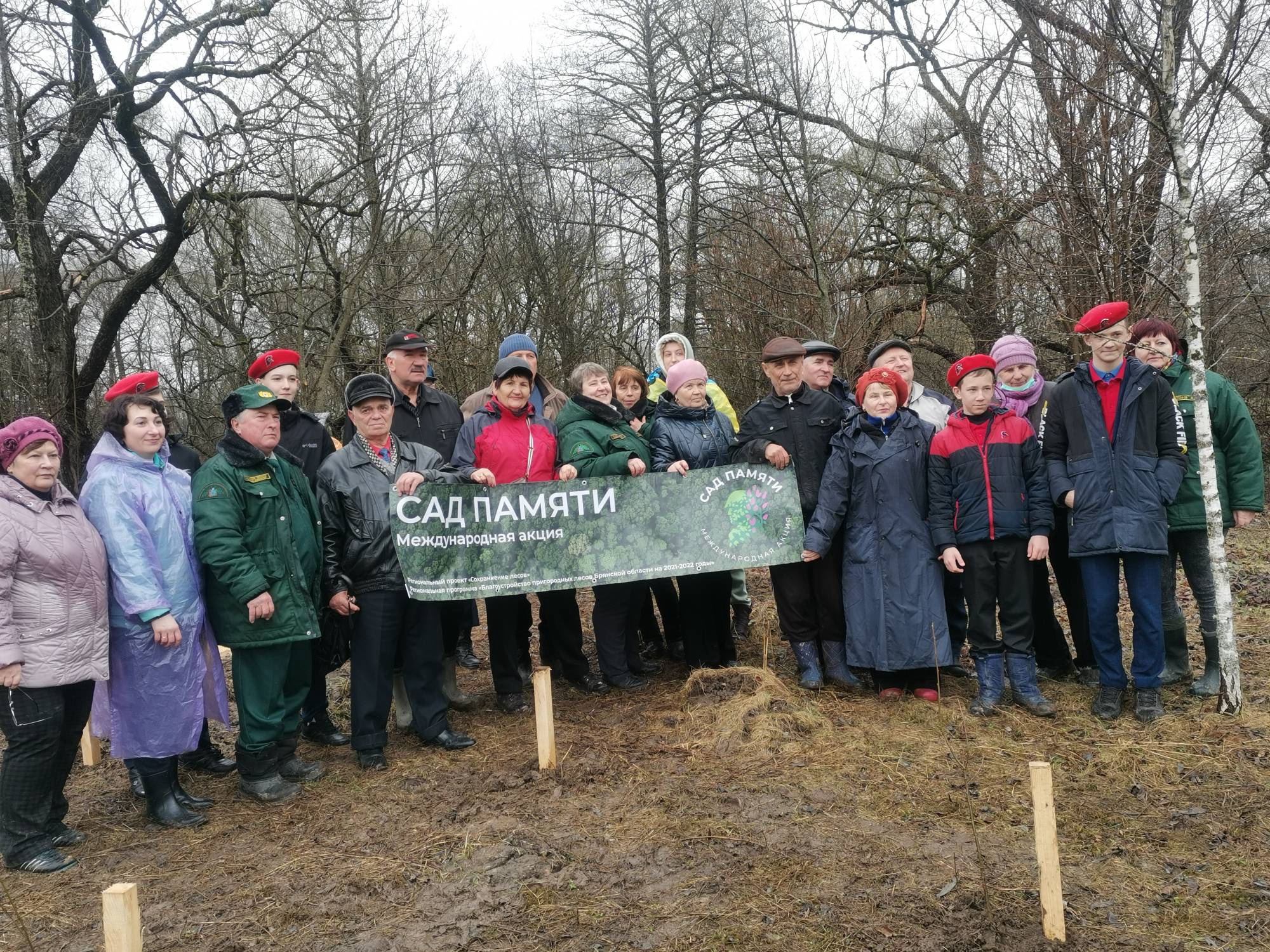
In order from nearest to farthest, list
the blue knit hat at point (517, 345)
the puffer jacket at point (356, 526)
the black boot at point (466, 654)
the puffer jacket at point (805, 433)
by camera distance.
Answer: the puffer jacket at point (356, 526) < the puffer jacket at point (805, 433) < the blue knit hat at point (517, 345) < the black boot at point (466, 654)

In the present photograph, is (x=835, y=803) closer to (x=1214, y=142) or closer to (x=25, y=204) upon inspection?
(x=1214, y=142)

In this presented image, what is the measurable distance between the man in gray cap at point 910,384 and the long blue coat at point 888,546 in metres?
0.59

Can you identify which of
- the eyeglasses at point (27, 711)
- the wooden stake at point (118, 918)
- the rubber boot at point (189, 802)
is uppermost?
the eyeglasses at point (27, 711)

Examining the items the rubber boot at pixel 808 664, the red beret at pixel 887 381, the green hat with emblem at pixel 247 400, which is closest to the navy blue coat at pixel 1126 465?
the red beret at pixel 887 381

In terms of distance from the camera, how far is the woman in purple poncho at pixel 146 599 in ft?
14.9

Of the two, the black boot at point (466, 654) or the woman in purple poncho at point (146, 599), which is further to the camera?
the black boot at point (466, 654)

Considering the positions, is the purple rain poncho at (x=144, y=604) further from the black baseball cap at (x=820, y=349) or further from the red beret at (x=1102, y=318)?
the red beret at (x=1102, y=318)

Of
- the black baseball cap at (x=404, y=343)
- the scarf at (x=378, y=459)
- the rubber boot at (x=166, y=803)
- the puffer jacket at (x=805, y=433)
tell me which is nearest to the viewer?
the rubber boot at (x=166, y=803)

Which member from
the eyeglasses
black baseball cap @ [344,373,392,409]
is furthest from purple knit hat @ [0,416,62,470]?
black baseball cap @ [344,373,392,409]

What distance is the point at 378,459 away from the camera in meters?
5.41

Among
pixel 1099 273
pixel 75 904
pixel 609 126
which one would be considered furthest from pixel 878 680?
pixel 609 126

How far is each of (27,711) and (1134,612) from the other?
619 centimetres

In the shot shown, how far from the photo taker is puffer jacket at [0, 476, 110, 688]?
4.14 meters

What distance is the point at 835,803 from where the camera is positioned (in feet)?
14.8
